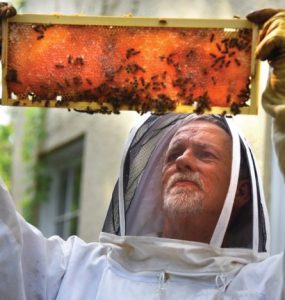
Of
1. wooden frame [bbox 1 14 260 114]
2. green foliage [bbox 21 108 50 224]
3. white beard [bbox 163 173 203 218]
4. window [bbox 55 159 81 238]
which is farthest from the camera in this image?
green foliage [bbox 21 108 50 224]

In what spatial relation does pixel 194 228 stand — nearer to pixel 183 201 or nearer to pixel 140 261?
pixel 183 201

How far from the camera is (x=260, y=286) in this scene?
2752 mm

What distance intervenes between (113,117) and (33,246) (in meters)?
2.57

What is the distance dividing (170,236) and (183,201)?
0.14m

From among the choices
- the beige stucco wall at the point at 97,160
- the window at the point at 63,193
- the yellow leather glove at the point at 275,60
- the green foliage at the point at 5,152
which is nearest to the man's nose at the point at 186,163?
the yellow leather glove at the point at 275,60

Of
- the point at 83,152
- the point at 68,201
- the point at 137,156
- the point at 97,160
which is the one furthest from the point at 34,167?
the point at 137,156

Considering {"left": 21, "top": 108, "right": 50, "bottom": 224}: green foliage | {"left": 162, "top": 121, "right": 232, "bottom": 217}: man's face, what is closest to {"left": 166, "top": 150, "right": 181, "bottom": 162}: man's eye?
{"left": 162, "top": 121, "right": 232, "bottom": 217}: man's face

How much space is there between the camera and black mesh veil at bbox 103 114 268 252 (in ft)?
9.82

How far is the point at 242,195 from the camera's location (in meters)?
3.05

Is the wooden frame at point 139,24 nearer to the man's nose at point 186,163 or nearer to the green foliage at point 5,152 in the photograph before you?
the man's nose at point 186,163

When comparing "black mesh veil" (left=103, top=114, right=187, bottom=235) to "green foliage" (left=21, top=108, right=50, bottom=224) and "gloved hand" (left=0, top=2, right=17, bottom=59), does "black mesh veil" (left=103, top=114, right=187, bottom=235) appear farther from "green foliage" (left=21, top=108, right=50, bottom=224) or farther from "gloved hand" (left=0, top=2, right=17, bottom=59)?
"green foliage" (left=21, top=108, right=50, bottom=224)

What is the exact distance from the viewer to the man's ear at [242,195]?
3.04 metres

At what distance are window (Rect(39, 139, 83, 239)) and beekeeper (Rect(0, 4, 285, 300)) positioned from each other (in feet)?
9.72

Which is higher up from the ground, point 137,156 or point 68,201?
point 137,156
